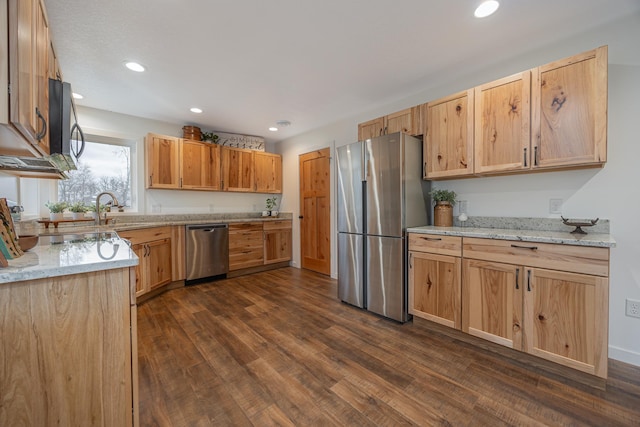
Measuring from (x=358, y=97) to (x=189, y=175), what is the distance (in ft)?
8.93

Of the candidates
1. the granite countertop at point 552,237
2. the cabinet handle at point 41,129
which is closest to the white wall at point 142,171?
the cabinet handle at point 41,129

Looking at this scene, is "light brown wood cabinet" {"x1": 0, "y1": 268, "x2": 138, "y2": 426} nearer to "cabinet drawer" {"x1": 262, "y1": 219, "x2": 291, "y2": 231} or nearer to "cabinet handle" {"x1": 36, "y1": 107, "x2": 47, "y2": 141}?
"cabinet handle" {"x1": 36, "y1": 107, "x2": 47, "y2": 141}

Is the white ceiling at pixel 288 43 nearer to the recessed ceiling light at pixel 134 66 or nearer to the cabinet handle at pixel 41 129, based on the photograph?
the recessed ceiling light at pixel 134 66

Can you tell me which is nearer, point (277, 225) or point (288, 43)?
point (288, 43)

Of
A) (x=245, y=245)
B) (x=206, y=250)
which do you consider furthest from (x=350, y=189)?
(x=206, y=250)

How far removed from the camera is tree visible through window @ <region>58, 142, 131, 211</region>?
3.31m

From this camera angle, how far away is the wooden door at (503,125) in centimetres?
203

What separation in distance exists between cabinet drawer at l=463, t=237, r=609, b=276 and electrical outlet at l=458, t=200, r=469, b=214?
0.64m

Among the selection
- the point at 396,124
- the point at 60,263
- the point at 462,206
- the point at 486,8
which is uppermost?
the point at 486,8

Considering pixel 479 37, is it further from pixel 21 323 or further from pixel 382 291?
pixel 21 323

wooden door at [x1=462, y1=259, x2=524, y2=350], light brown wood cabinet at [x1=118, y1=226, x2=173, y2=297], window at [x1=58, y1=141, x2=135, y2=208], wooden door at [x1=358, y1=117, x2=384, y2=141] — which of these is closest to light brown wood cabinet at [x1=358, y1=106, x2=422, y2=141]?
wooden door at [x1=358, y1=117, x2=384, y2=141]

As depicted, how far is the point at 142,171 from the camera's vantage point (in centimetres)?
377

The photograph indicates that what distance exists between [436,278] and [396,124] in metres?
1.68

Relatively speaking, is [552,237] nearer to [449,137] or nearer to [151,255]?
[449,137]
